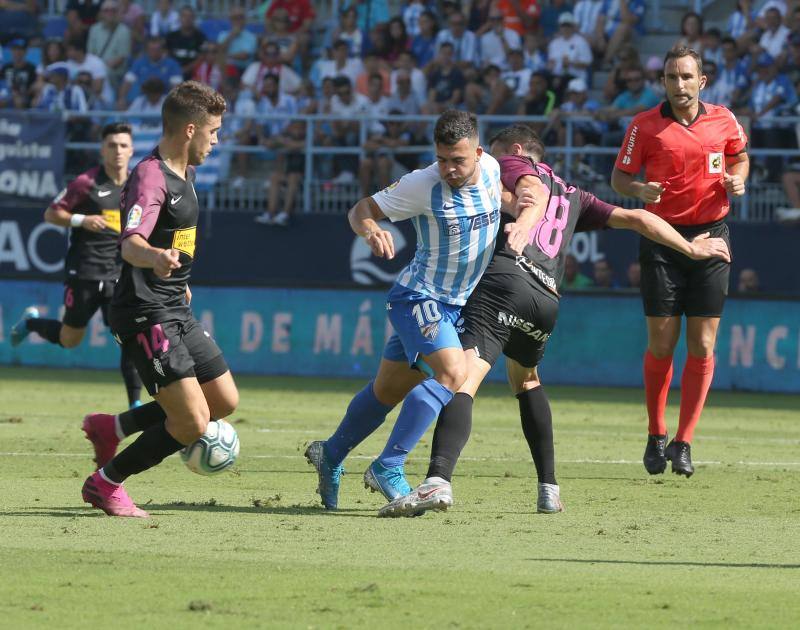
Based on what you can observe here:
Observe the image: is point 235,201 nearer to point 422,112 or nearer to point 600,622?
point 422,112

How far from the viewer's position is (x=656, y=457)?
9656 millimetres

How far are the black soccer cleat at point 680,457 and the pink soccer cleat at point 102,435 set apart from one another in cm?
353

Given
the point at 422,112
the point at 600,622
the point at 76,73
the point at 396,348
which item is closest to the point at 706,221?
the point at 396,348

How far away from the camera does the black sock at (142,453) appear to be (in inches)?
297

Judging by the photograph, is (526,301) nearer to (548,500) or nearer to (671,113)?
(548,500)

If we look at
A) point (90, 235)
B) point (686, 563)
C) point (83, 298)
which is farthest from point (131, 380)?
point (686, 563)

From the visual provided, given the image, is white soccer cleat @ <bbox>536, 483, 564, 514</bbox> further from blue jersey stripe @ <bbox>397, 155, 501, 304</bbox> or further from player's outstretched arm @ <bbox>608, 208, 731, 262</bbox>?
player's outstretched arm @ <bbox>608, 208, 731, 262</bbox>

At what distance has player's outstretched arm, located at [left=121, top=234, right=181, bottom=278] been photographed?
22.2 feet

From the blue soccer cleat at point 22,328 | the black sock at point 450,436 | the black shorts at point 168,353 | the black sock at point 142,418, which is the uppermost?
the black shorts at point 168,353

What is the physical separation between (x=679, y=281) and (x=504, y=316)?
2.55m

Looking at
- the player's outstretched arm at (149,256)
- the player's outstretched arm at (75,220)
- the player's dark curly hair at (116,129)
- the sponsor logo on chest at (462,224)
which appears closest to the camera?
the player's outstretched arm at (149,256)

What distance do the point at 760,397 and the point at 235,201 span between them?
304 inches

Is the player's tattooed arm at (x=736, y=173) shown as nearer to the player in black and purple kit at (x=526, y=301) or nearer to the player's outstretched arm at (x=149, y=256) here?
the player in black and purple kit at (x=526, y=301)

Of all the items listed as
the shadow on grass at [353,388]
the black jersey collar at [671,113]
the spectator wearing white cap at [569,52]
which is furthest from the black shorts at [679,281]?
the spectator wearing white cap at [569,52]
